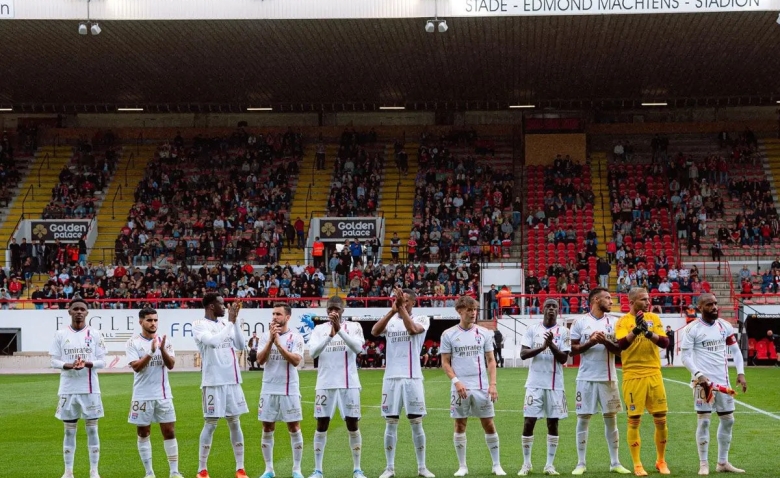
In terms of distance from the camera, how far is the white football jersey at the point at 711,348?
1366 centimetres

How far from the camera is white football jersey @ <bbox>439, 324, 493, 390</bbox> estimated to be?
13531 mm

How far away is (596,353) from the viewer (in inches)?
539

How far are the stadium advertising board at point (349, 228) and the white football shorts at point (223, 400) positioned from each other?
A: 31.5m

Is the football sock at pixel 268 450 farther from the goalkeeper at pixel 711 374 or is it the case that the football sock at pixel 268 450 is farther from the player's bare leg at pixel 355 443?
the goalkeeper at pixel 711 374

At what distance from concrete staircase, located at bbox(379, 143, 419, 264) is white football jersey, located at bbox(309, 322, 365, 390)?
2965 centimetres

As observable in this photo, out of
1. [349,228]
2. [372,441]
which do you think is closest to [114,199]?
[349,228]

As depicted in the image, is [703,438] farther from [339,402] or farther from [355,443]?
[339,402]

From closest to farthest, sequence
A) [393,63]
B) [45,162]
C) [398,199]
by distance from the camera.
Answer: [393,63] → [398,199] → [45,162]

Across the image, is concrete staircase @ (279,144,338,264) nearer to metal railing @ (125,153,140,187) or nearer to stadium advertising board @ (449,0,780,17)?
metal railing @ (125,153,140,187)

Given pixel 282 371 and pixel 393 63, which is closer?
pixel 282 371

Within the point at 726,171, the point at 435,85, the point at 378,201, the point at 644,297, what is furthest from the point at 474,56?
the point at 644,297

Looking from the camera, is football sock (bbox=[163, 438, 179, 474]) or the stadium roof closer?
football sock (bbox=[163, 438, 179, 474])

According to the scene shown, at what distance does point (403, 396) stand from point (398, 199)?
3439 centimetres

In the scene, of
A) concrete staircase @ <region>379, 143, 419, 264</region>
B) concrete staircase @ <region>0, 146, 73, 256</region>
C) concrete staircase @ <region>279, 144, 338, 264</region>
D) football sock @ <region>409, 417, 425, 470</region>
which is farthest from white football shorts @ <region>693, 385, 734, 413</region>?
concrete staircase @ <region>0, 146, 73, 256</region>
